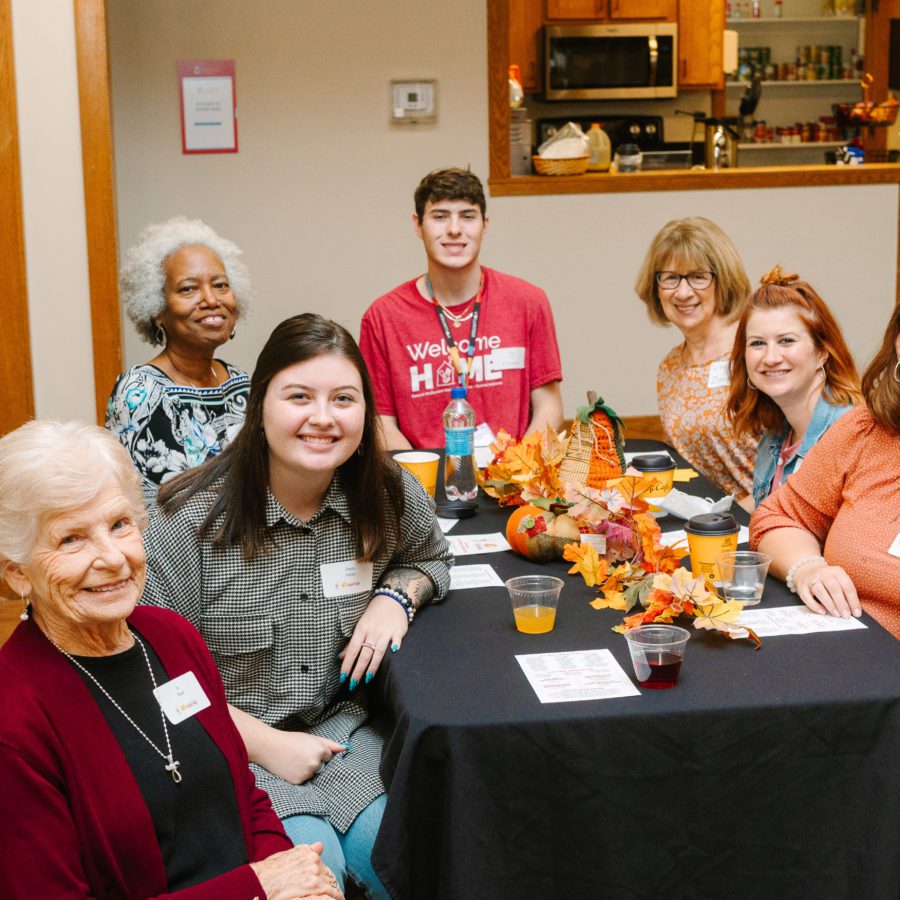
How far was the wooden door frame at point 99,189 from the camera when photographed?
3717 mm

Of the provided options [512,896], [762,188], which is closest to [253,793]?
[512,896]

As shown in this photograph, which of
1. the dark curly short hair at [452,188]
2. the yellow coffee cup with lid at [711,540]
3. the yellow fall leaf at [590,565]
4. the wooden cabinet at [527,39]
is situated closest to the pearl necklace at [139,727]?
the yellow fall leaf at [590,565]

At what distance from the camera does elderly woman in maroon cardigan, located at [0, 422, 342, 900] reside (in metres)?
1.28

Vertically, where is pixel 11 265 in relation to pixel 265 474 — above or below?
above

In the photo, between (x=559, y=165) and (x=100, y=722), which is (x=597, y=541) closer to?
(x=100, y=722)

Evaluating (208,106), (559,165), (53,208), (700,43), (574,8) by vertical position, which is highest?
(574,8)

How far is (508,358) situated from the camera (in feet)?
11.9

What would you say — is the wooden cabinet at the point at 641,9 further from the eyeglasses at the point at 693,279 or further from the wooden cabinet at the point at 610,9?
the eyeglasses at the point at 693,279

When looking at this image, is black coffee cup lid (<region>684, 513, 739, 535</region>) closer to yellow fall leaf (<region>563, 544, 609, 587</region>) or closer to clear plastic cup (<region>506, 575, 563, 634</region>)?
yellow fall leaf (<region>563, 544, 609, 587</region>)

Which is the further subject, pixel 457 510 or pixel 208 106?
pixel 208 106

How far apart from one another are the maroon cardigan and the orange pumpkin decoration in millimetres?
922

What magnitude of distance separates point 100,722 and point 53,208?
2876mm

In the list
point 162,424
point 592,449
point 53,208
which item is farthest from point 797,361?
point 53,208

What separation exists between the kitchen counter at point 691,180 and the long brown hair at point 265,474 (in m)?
3.66
